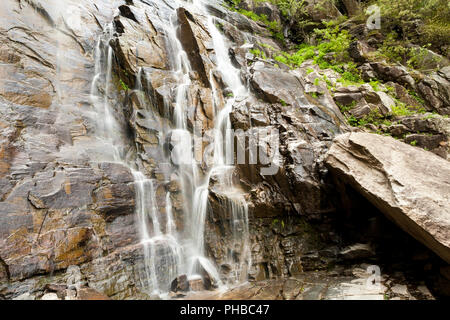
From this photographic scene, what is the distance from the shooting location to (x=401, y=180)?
5.24 meters

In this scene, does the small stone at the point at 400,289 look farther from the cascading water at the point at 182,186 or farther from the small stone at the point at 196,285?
the small stone at the point at 196,285

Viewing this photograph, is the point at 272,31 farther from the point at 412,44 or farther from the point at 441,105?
the point at 441,105

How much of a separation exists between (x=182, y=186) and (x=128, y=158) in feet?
7.39

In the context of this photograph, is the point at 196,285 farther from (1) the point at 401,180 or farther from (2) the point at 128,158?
(1) the point at 401,180

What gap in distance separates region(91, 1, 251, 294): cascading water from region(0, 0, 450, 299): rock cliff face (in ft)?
0.21

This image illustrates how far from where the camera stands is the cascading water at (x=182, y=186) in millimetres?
6863

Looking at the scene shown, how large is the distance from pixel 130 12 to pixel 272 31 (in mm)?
10600

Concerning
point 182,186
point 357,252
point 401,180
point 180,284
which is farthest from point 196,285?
point 401,180

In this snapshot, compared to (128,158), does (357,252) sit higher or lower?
lower

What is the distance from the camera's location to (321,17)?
17.5 meters

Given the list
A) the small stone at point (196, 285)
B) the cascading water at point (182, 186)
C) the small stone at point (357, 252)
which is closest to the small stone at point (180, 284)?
the small stone at point (196, 285)

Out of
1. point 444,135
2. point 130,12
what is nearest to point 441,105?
point 444,135

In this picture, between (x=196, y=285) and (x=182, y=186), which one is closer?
(x=196, y=285)

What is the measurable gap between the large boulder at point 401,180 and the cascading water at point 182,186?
3278 millimetres
